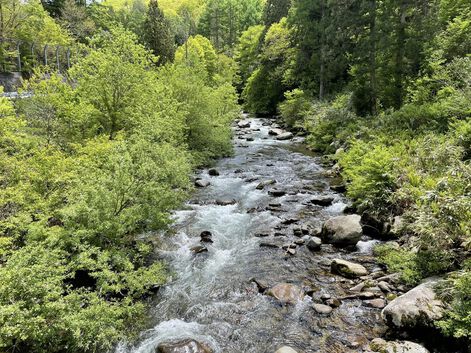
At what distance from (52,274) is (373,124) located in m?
20.8

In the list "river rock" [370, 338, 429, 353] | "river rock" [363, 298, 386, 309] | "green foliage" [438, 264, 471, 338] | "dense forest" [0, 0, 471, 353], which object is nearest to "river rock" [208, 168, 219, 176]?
"dense forest" [0, 0, 471, 353]

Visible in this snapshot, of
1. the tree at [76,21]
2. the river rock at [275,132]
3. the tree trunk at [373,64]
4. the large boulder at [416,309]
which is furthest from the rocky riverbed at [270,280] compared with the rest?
the tree at [76,21]

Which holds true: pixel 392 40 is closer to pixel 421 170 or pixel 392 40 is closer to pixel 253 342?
pixel 421 170

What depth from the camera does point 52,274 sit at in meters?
7.23

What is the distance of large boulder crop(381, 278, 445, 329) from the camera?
707cm

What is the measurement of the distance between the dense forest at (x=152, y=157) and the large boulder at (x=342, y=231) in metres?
1.01

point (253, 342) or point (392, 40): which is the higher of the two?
point (392, 40)

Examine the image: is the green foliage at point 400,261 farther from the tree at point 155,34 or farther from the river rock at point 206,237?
the tree at point 155,34

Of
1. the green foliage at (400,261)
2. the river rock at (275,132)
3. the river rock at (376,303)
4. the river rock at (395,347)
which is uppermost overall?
the river rock at (275,132)

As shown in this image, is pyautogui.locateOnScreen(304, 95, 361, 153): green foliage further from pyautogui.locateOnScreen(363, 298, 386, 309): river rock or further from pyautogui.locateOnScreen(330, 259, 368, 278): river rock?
pyautogui.locateOnScreen(363, 298, 386, 309): river rock

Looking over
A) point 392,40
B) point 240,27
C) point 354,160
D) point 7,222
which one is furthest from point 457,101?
point 240,27

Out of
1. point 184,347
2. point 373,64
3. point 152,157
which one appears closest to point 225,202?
point 152,157

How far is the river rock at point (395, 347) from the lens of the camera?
671cm

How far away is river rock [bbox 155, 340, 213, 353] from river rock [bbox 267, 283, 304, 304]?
107 inches
